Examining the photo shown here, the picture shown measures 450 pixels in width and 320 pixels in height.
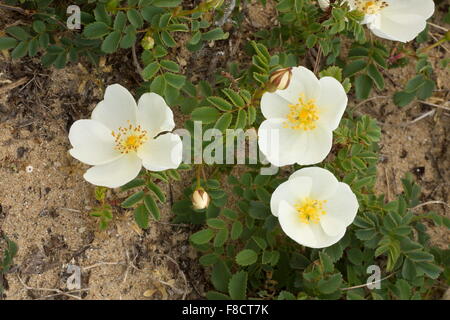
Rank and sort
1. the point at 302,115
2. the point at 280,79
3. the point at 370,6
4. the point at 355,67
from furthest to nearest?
the point at 355,67 → the point at 370,6 → the point at 302,115 → the point at 280,79

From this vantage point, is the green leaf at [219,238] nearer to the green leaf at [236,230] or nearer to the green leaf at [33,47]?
the green leaf at [236,230]

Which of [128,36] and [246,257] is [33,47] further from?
[246,257]

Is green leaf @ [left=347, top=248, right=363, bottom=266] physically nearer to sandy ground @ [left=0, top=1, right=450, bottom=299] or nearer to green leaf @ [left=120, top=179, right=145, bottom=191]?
sandy ground @ [left=0, top=1, right=450, bottom=299]

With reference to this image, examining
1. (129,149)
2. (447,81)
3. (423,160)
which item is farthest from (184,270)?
(447,81)

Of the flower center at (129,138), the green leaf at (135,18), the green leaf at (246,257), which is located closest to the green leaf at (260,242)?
the green leaf at (246,257)

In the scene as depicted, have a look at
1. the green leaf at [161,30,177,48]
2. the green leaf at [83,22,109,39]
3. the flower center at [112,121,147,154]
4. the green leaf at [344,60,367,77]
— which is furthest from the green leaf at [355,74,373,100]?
the green leaf at [83,22,109,39]

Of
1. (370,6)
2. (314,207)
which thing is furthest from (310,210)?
(370,6)

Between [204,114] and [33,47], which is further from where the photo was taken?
[33,47]
